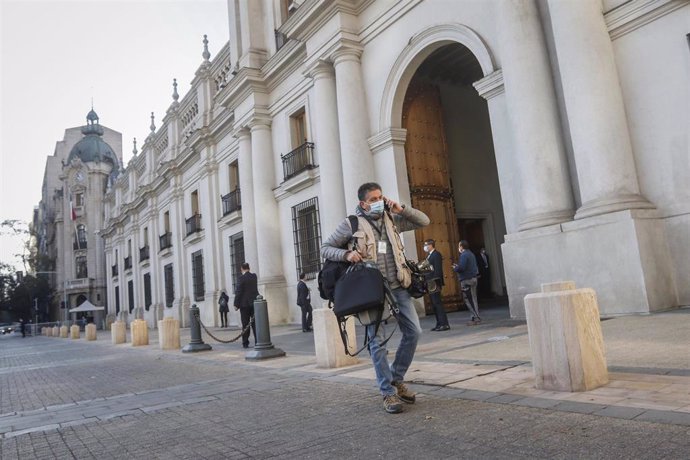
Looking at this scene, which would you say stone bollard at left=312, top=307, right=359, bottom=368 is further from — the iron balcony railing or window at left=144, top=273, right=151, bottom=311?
window at left=144, top=273, right=151, bottom=311

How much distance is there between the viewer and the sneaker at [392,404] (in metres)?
3.81

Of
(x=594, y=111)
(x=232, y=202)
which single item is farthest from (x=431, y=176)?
(x=232, y=202)

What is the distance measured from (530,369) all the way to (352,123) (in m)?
9.25

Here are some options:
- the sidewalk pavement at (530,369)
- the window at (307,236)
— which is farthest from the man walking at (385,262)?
the window at (307,236)

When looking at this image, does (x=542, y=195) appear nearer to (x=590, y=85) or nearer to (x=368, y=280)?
(x=590, y=85)

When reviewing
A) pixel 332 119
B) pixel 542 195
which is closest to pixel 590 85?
pixel 542 195

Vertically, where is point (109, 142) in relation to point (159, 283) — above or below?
above

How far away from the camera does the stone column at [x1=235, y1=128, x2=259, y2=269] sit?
60.1 ft

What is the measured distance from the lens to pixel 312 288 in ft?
49.5

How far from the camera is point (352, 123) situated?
42.6 ft

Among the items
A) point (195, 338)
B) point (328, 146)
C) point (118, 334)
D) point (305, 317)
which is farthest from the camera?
point (118, 334)

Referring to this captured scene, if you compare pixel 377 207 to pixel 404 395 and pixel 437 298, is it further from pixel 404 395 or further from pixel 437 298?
pixel 437 298

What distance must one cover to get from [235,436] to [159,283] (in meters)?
28.3

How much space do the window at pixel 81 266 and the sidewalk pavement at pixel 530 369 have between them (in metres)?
57.0
